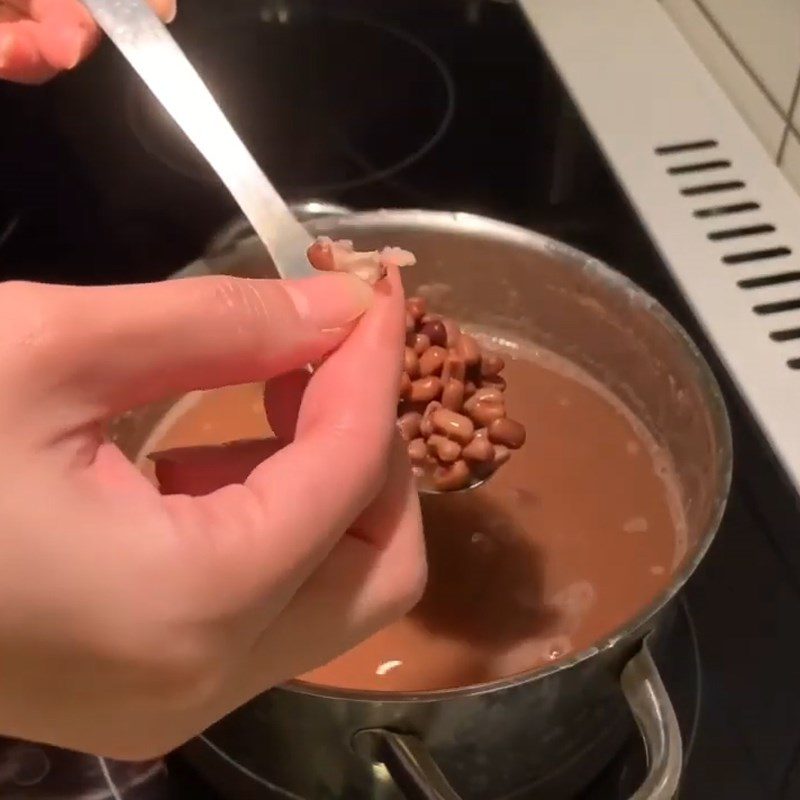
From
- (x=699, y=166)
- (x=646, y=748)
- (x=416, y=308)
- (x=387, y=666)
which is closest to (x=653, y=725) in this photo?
(x=646, y=748)

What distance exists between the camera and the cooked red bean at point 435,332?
567 millimetres

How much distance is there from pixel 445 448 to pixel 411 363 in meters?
0.05

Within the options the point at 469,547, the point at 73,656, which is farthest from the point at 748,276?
the point at 73,656

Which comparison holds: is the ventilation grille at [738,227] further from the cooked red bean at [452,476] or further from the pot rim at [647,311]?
the cooked red bean at [452,476]

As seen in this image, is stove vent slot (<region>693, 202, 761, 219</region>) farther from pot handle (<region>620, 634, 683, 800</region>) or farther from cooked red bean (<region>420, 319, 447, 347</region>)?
pot handle (<region>620, 634, 683, 800</region>)

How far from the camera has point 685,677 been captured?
52 cm

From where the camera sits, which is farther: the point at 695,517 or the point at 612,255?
the point at 612,255

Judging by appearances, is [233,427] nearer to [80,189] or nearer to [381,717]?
[80,189]

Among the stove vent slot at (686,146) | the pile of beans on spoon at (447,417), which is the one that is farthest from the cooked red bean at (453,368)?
the stove vent slot at (686,146)

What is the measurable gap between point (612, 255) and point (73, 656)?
18.4 inches

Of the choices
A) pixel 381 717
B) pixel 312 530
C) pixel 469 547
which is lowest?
pixel 469 547

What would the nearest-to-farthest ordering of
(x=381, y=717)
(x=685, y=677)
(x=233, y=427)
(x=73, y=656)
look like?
(x=73, y=656) < (x=381, y=717) < (x=685, y=677) < (x=233, y=427)

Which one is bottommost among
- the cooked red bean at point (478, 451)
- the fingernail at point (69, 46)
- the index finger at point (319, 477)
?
the cooked red bean at point (478, 451)

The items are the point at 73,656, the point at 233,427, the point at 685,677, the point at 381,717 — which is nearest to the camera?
the point at 73,656
